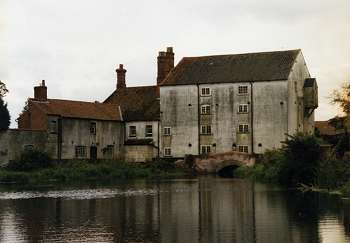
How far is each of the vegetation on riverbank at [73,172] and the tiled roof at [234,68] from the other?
436 inches

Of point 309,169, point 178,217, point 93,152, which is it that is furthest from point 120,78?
point 178,217

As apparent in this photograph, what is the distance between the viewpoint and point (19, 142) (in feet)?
233

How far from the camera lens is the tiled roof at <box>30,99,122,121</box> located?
243 ft

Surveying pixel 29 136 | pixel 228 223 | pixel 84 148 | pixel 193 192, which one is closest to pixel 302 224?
pixel 228 223

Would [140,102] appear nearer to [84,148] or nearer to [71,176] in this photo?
[84,148]

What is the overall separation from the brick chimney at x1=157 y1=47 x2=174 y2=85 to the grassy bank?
12457 mm

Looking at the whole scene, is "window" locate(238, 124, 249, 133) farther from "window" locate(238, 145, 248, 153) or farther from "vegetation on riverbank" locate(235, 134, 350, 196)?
"vegetation on riverbank" locate(235, 134, 350, 196)

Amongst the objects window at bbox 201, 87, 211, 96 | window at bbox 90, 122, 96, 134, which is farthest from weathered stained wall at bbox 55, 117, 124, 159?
window at bbox 201, 87, 211, 96

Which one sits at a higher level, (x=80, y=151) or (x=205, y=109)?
(x=205, y=109)

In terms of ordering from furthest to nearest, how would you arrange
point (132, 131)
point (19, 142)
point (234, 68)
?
point (132, 131) < point (234, 68) < point (19, 142)

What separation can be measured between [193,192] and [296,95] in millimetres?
36262

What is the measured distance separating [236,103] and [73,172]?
2055cm

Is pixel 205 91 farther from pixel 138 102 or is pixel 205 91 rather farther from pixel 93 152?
pixel 93 152

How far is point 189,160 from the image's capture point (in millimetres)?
78188
